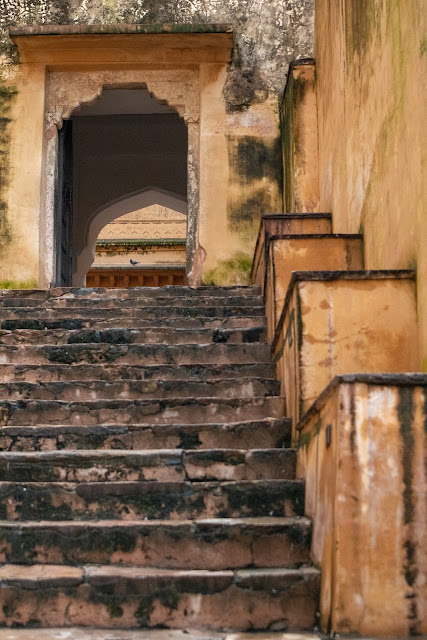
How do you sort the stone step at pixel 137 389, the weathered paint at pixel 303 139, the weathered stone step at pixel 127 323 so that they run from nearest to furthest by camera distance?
the stone step at pixel 137 389, the weathered stone step at pixel 127 323, the weathered paint at pixel 303 139

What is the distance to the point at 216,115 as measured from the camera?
8.08 metres

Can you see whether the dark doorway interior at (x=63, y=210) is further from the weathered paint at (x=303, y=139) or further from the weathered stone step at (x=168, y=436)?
the weathered stone step at (x=168, y=436)

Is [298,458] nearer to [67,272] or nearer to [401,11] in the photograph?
[401,11]

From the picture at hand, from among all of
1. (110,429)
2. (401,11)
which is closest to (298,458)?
(110,429)

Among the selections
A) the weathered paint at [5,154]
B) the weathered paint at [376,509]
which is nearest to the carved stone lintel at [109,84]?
the weathered paint at [5,154]

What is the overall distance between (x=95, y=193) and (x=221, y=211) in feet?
13.7

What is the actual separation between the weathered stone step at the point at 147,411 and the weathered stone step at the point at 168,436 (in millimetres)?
259

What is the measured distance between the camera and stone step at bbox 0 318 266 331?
18.2 feet

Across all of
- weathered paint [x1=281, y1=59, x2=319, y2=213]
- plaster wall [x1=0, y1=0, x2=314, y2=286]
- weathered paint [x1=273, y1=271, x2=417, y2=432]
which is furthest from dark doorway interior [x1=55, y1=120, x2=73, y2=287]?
weathered paint [x1=273, y1=271, x2=417, y2=432]

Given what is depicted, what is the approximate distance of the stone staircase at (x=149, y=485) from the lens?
9.68 feet

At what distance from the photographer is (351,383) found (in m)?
2.68

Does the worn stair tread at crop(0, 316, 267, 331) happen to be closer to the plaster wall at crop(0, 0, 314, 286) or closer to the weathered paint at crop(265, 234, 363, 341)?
the weathered paint at crop(265, 234, 363, 341)

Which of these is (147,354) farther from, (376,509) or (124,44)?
(124,44)

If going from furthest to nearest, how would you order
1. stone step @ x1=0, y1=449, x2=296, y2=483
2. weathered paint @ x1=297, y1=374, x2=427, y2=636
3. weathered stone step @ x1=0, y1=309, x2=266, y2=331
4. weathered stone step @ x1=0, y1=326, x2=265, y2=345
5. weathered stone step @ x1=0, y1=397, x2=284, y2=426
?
weathered stone step @ x1=0, y1=309, x2=266, y2=331 → weathered stone step @ x1=0, y1=326, x2=265, y2=345 → weathered stone step @ x1=0, y1=397, x2=284, y2=426 → stone step @ x1=0, y1=449, x2=296, y2=483 → weathered paint @ x1=297, y1=374, x2=427, y2=636
